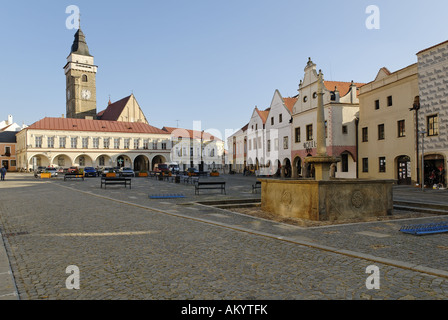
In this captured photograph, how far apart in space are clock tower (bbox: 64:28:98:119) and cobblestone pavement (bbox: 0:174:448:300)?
84492 mm

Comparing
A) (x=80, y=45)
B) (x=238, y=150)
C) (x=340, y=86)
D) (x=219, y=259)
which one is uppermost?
(x=80, y=45)

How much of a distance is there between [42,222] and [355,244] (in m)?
8.43

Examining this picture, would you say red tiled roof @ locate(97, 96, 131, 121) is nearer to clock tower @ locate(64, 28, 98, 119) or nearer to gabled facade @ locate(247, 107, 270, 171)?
clock tower @ locate(64, 28, 98, 119)

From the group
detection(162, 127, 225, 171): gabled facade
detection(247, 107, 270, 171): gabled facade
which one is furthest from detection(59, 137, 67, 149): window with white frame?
detection(247, 107, 270, 171): gabled facade

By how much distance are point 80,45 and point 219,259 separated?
316 feet

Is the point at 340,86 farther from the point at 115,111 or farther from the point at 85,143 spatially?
the point at 115,111

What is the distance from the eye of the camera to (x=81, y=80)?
290ft

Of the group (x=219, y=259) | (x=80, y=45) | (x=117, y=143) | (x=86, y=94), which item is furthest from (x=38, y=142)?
(x=219, y=259)

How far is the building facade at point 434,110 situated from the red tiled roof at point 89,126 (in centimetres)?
6122

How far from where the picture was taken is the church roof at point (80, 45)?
88.1 m

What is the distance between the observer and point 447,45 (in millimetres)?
22453

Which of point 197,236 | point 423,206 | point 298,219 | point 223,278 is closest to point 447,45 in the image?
point 423,206

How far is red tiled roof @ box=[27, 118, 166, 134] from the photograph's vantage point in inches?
2682

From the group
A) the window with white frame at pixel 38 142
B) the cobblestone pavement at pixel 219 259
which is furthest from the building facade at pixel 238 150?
the cobblestone pavement at pixel 219 259
